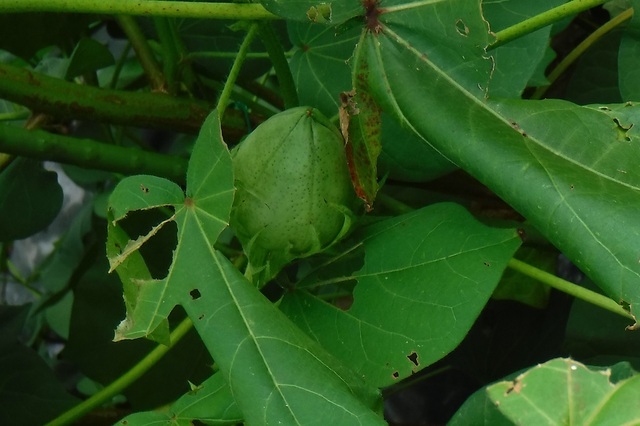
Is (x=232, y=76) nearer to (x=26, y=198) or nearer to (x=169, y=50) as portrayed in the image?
(x=169, y=50)

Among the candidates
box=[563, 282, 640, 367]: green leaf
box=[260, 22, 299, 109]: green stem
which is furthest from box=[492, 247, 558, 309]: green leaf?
box=[260, 22, 299, 109]: green stem

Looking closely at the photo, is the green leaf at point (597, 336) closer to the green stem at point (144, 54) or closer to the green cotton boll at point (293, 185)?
the green cotton boll at point (293, 185)

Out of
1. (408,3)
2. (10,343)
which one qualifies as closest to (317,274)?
(408,3)

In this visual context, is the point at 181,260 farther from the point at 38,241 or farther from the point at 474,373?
the point at 38,241

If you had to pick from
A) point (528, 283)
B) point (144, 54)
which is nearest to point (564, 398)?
point (528, 283)

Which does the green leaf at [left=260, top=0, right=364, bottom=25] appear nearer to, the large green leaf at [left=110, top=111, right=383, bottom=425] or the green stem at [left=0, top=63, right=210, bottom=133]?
the large green leaf at [left=110, top=111, right=383, bottom=425]

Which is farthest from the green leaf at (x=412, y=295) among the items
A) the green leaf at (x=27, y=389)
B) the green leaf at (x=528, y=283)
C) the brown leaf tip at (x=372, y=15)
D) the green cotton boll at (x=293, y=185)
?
the green leaf at (x=27, y=389)

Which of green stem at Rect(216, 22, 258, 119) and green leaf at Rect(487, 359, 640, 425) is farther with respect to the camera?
green stem at Rect(216, 22, 258, 119)
